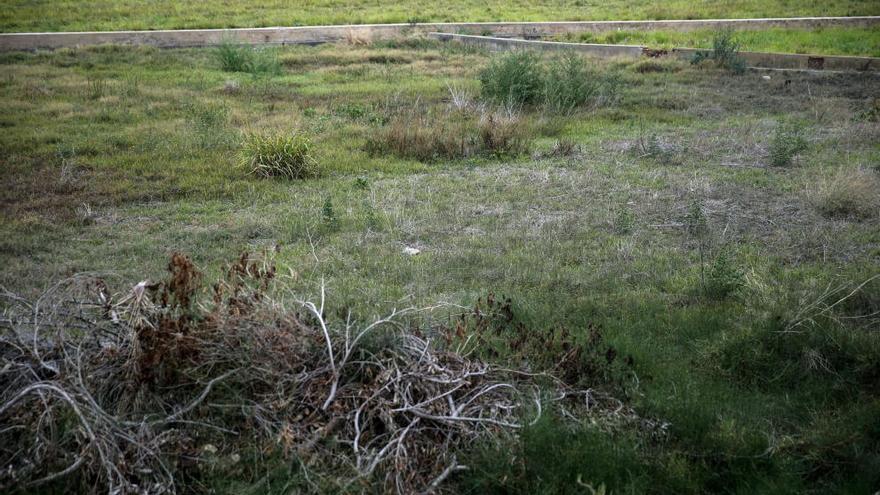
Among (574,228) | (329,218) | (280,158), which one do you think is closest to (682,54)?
(280,158)

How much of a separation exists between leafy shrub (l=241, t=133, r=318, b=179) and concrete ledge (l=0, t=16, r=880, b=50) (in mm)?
13076

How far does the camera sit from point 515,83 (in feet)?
43.5

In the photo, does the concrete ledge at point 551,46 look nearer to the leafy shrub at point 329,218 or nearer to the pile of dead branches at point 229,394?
the leafy shrub at point 329,218

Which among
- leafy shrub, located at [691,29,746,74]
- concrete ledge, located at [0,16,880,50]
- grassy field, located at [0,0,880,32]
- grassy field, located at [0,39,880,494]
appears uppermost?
grassy field, located at [0,0,880,32]

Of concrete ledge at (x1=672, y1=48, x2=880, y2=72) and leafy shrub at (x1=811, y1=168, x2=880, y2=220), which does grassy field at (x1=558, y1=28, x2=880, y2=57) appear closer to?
concrete ledge at (x1=672, y1=48, x2=880, y2=72)

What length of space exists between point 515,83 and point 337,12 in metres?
16.2

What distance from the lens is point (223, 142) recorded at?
35.7ft

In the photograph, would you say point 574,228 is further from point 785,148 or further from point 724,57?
point 724,57

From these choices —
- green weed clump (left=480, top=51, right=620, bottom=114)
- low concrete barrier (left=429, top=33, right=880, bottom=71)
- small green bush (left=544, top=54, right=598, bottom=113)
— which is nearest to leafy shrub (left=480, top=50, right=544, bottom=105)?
green weed clump (left=480, top=51, right=620, bottom=114)

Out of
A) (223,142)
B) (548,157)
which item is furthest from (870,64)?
(223,142)

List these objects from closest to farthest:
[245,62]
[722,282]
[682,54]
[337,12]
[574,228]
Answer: [722,282] < [574,228] < [245,62] < [682,54] < [337,12]

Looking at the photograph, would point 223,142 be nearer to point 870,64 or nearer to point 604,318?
point 604,318

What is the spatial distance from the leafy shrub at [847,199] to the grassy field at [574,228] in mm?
27

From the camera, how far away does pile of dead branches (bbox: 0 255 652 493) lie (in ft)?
12.5
